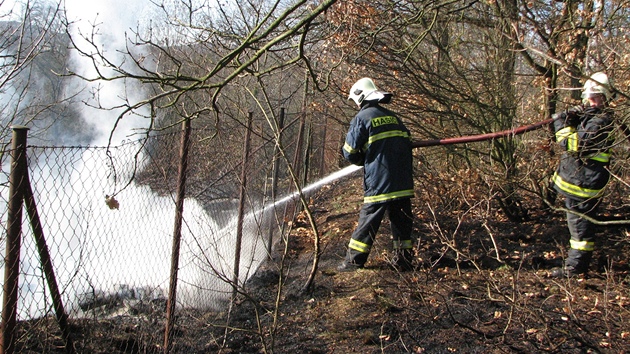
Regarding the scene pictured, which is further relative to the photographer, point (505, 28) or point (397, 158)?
point (505, 28)

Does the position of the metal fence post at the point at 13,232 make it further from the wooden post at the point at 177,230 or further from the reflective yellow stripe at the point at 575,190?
the reflective yellow stripe at the point at 575,190

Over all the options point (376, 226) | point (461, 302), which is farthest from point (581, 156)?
point (376, 226)

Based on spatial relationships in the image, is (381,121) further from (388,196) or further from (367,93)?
(388,196)

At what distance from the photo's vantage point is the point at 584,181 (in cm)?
405

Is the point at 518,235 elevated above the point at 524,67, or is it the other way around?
the point at 524,67

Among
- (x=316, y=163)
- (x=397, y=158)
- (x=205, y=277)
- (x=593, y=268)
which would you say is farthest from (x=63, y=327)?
(x=316, y=163)

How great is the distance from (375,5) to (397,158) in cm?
199

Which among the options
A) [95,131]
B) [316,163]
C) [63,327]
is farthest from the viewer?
[95,131]

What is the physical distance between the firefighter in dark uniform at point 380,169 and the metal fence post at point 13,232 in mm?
2591

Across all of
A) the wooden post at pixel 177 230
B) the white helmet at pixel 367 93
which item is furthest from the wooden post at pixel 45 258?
the white helmet at pixel 367 93

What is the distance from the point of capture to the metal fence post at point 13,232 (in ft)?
8.14

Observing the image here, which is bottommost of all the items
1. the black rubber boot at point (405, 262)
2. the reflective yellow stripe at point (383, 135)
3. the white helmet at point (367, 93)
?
the black rubber boot at point (405, 262)

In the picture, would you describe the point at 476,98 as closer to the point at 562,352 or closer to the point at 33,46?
the point at 562,352

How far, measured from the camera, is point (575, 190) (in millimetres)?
4098
